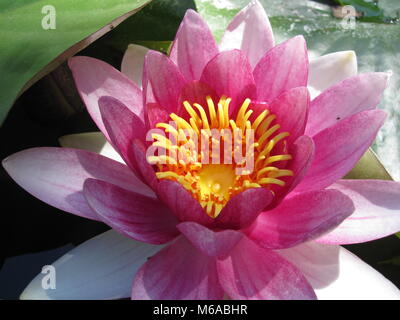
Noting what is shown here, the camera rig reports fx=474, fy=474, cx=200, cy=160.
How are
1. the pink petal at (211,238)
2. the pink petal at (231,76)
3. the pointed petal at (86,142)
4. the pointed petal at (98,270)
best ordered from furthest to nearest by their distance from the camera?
the pointed petal at (86,142)
the pink petal at (231,76)
the pointed petal at (98,270)
the pink petal at (211,238)

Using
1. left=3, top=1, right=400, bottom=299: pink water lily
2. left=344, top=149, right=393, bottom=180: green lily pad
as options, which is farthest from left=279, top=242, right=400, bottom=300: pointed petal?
left=344, top=149, right=393, bottom=180: green lily pad

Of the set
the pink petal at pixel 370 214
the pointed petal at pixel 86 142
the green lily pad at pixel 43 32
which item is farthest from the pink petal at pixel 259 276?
the green lily pad at pixel 43 32

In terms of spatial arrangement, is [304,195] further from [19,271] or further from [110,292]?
[19,271]

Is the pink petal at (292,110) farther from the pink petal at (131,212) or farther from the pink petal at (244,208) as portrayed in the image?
the pink petal at (131,212)

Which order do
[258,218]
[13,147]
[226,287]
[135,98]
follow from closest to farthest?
1. [226,287]
2. [258,218]
3. [135,98]
4. [13,147]

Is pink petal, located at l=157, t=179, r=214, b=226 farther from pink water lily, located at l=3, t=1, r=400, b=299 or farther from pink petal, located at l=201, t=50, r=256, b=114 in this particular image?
pink petal, located at l=201, t=50, r=256, b=114

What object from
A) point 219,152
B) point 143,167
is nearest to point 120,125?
point 143,167
